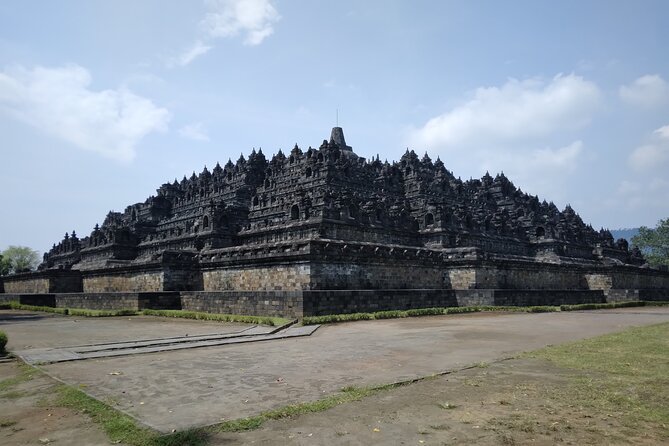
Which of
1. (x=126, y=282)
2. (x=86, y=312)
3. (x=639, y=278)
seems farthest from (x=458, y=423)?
(x=639, y=278)

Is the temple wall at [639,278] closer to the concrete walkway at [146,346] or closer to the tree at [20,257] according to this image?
the concrete walkway at [146,346]

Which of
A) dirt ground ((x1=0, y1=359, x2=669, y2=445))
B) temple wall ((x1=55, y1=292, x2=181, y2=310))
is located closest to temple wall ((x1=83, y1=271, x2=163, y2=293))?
temple wall ((x1=55, y1=292, x2=181, y2=310))

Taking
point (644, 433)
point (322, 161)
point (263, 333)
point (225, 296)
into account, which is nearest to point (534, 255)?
point (322, 161)

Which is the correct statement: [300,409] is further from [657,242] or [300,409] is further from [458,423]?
[657,242]

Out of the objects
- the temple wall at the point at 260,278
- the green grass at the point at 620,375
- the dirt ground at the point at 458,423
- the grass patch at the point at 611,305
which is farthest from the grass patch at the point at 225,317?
the grass patch at the point at 611,305

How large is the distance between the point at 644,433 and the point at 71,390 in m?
8.97

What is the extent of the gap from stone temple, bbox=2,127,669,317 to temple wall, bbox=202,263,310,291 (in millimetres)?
87

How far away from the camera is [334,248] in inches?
1057

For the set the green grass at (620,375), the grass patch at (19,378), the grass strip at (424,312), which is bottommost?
the grass strip at (424,312)

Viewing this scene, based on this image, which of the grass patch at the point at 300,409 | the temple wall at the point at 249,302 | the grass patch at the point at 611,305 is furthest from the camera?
the grass patch at the point at 611,305

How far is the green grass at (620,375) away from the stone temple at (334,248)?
12.8 metres

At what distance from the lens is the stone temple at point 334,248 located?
27469 millimetres

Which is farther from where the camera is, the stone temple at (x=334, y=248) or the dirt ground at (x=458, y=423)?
the stone temple at (x=334, y=248)

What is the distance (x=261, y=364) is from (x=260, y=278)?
17338 millimetres
